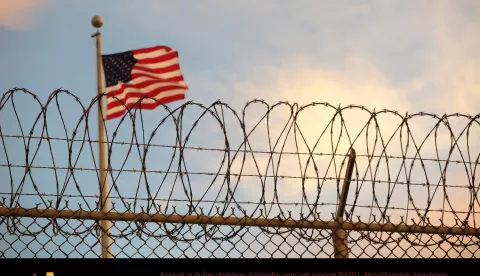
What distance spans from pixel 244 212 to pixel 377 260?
1.05 metres

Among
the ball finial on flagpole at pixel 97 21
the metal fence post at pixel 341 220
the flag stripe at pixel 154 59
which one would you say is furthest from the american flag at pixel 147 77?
the metal fence post at pixel 341 220

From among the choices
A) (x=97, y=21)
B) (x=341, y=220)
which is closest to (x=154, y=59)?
(x=97, y=21)

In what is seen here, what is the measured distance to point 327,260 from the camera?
187 inches

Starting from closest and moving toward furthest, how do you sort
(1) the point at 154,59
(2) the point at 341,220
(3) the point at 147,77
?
(2) the point at 341,220, (3) the point at 147,77, (1) the point at 154,59

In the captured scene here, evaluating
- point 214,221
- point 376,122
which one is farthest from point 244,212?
point 376,122

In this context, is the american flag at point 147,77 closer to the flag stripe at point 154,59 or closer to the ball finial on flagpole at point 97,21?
the flag stripe at point 154,59

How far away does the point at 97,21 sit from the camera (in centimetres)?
1786

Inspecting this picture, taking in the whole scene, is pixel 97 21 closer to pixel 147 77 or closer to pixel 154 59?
pixel 154 59

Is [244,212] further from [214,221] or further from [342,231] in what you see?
[342,231]

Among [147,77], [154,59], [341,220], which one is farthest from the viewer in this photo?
[154,59]

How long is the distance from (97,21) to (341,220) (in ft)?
43.9

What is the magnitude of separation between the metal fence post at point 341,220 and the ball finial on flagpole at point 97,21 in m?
13.1

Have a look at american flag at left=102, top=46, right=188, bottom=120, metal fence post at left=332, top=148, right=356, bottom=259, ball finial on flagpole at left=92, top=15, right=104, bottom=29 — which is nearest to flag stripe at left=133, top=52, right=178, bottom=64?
american flag at left=102, top=46, right=188, bottom=120

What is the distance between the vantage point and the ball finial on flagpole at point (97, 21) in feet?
58.5
